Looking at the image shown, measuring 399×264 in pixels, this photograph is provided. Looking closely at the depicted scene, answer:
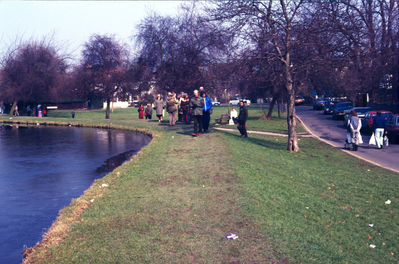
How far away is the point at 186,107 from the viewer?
25891 mm

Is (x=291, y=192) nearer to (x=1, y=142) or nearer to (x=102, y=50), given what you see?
(x=1, y=142)

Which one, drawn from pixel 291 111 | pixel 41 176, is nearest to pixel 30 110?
pixel 291 111

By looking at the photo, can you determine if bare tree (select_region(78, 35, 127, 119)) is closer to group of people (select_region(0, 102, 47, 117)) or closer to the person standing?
group of people (select_region(0, 102, 47, 117))

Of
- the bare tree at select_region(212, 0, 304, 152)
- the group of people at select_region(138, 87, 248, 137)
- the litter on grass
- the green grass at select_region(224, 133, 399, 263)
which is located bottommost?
the green grass at select_region(224, 133, 399, 263)

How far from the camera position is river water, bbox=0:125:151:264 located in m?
7.69

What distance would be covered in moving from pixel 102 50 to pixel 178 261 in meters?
38.2

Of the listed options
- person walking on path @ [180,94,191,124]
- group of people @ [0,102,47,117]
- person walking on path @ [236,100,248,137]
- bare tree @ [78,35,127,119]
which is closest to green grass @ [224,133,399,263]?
person walking on path @ [236,100,248,137]

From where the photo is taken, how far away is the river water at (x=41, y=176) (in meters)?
7.69

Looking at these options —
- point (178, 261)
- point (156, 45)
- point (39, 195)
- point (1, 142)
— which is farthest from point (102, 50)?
point (178, 261)

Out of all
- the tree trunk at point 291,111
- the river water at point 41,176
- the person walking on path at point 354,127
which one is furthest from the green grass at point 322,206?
the river water at point 41,176

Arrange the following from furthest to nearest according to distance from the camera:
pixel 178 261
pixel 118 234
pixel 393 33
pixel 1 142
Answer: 1. pixel 393 33
2. pixel 1 142
3. pixel 118 234
4. pixel 178 261

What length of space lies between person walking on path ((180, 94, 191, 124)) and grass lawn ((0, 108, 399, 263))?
1262 cm

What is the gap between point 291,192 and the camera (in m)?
9.62

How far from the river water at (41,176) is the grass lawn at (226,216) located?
69cm
